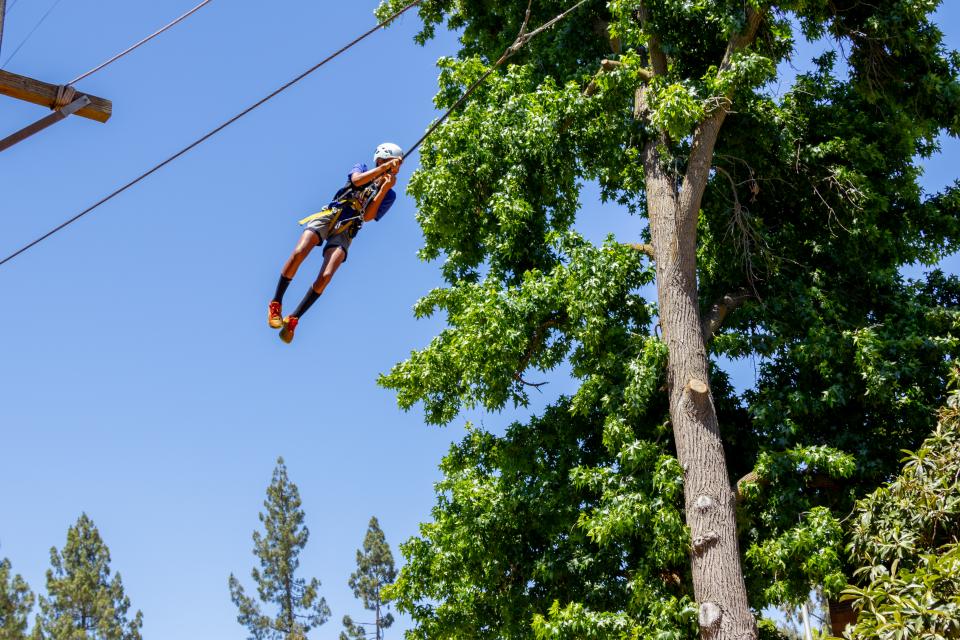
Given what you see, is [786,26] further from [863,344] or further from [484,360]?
[484,360]

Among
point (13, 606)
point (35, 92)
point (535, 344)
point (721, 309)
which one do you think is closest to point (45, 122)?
point (35, 92)

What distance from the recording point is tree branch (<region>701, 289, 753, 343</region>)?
41.1 feet

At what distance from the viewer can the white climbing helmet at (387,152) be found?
31.0ft

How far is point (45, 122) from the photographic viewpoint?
29.3 feet

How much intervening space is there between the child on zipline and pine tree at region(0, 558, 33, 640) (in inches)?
1023

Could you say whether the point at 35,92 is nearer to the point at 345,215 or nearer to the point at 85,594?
the point at 345,215

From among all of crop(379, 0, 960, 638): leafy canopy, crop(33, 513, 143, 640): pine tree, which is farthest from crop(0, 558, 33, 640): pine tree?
crop(379, 0, 960, 638): leafy canopy

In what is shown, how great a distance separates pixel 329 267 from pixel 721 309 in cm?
535

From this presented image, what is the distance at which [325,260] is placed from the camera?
9352mm

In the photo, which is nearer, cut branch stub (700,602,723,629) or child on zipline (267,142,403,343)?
child on zipline (267,142,403,343)

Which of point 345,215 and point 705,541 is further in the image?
point 705,541

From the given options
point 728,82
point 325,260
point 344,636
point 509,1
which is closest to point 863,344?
point 728,82

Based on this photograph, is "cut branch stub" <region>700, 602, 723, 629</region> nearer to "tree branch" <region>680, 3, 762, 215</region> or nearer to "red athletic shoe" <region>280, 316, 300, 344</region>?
"tree branch" <region>680, 3, 762, 215</region>

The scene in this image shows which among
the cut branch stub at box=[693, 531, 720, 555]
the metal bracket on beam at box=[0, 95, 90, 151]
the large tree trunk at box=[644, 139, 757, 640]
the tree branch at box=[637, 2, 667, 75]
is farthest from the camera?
the tree branch at box=[637, 2, 667, 75]
